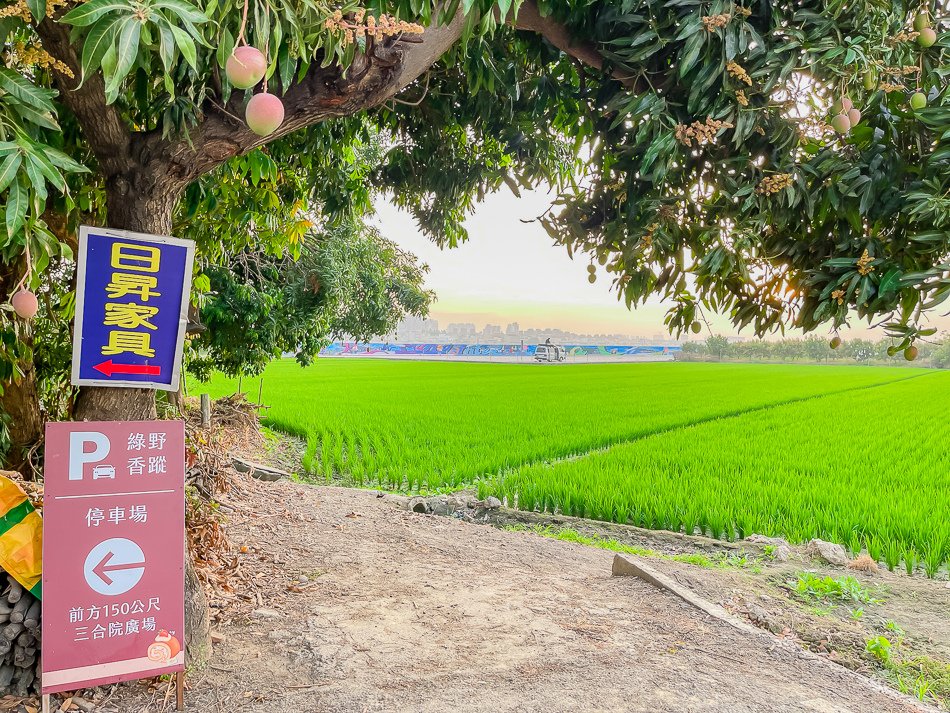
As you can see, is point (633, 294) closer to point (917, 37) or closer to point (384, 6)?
point (917, 37)

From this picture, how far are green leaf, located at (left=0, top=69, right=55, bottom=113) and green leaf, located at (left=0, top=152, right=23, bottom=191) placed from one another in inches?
6.1

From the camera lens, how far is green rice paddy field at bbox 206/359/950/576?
4246mm

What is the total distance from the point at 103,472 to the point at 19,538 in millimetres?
311

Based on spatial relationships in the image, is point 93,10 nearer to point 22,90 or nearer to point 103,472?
point 22,90

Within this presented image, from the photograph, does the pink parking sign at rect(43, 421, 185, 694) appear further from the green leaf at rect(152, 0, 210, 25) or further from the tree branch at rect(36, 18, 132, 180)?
the green leaf at rect(152, 0, 210, 25)

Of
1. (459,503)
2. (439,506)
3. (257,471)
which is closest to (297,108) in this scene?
(439,506)

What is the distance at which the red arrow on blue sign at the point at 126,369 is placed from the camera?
1.76 meters

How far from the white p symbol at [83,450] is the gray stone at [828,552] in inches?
143

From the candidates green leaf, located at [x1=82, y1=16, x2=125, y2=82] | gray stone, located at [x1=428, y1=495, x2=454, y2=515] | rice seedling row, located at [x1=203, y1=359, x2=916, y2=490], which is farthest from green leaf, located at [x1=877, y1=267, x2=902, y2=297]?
rice seedling row, located at [x1=203, y1=359, x2=916, y2=490]

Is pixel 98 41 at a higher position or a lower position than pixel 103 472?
higher

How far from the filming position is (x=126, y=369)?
179 cm

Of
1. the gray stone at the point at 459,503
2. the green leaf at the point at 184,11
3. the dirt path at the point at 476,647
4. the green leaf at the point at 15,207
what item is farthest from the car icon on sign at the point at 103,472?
the gray stone at the point at 459,503

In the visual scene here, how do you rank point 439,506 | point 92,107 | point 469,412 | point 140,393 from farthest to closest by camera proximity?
point 469,412 < point 439,506 < point 140,393 < point 92,107

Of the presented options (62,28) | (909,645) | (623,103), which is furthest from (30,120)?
(909,645)
